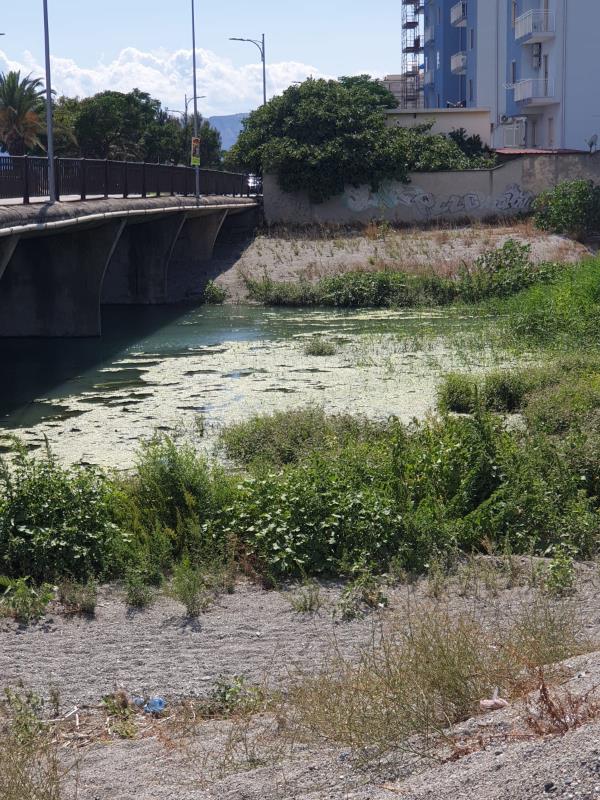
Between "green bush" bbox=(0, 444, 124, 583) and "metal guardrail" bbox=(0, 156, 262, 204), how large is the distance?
9.51 meters

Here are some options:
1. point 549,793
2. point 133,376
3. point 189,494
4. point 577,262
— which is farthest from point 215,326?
point 549,793

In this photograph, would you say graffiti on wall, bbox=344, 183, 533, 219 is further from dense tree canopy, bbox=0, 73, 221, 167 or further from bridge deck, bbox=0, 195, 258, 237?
dense tree canopy, bbox=0, 73, 221, 167

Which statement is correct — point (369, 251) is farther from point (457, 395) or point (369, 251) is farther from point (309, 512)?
point (309, 512)

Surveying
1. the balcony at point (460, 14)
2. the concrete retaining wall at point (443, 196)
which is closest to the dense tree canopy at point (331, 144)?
the concrete retaining wall at point (443, 196)

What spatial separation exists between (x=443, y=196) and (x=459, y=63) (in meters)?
28.3

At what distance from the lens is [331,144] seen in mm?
41844

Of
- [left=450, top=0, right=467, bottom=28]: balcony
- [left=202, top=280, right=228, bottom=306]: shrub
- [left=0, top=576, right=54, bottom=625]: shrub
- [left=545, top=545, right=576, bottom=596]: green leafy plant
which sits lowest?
[left=0, top=576, right=54, bottom=625]: shrub

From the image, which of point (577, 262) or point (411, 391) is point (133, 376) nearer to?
point (411, 391)

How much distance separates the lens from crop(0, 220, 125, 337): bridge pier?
1019 inches

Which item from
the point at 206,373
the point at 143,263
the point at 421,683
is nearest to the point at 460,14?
the point at 143,263

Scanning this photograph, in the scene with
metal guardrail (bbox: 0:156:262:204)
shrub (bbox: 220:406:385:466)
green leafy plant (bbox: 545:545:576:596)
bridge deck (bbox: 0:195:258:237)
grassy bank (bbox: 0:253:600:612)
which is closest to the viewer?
green leafy plant (bbox: 545:545:576:596)

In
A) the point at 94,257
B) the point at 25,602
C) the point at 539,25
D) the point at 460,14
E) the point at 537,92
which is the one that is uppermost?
the point at 460,14

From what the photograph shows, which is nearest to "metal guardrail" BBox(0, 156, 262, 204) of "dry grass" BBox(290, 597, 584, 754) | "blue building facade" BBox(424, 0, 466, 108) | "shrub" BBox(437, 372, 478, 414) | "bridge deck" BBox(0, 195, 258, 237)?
"bridge deck" BBox(0, 195, 258, 237)

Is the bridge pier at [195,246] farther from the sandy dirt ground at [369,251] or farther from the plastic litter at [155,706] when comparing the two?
the plastic litter at [155,706]
